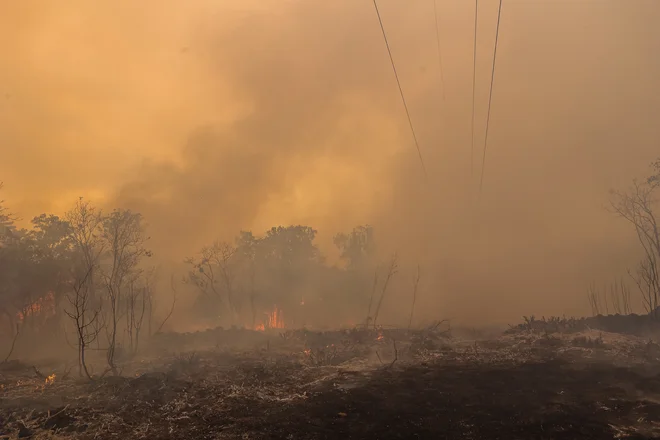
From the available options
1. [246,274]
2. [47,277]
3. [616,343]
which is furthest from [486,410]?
[246,274]

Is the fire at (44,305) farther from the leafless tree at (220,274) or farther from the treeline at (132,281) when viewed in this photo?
the leafless tree at (220,274)

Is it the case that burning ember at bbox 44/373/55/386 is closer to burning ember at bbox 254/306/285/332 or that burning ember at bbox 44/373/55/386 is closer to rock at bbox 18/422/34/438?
rock at bbox 18/422/34/438

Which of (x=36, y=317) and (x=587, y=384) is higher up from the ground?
(x=36, y=317)

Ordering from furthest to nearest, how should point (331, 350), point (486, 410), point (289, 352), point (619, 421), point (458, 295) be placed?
point (458, 295) → point (289, 352) → point (331, 350) → point (486, 410) → point (619, 421)

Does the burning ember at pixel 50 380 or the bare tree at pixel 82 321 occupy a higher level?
the bare tree at pixel 82 321

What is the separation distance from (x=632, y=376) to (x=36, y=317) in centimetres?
4531

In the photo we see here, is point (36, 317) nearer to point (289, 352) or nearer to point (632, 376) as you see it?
point (289, 352)

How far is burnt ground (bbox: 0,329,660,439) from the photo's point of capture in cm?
1282

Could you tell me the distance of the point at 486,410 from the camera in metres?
14.0

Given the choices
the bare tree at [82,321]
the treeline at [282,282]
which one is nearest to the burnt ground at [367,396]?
the bare tree at [82,321]

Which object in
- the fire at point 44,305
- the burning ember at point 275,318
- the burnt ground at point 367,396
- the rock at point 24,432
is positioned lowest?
the rock at point 24,432

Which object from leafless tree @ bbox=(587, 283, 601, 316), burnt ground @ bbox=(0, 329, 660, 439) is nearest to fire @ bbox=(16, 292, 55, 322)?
burnt ground @ bbox=(0, 329, 660, 439)

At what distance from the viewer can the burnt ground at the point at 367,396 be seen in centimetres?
1282

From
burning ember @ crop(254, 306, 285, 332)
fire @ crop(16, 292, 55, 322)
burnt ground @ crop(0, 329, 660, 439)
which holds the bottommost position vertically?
burnt ground @ crop(0, 329, 660, 439)
